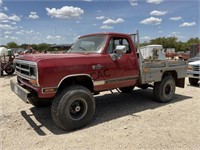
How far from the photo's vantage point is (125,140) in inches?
164

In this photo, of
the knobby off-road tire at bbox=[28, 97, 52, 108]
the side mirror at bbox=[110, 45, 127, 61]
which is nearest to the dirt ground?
the knobby off-road tire at bbox=[28, 97, 52, 108]

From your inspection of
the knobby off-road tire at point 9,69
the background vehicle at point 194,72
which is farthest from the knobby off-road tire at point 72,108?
the knobby off-road tire at point 9,69

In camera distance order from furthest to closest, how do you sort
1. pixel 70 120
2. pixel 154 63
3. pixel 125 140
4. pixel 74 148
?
pixel 154 63 → pixel 70 120 → pixel 125 140 → pixel 74 148

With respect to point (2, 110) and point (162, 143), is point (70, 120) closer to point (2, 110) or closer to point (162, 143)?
point (162, 143)

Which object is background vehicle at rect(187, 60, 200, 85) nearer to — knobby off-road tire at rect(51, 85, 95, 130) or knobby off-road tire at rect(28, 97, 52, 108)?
knobby off-road tire at rect(51, 85, 95, 130)

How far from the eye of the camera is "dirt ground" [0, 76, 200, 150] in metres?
4.04

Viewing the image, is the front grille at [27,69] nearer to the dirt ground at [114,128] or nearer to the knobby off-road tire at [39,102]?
the knobby off-road tire at [39,102]

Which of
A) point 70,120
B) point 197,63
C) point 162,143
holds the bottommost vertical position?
point 162,143

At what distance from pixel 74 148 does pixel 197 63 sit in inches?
318

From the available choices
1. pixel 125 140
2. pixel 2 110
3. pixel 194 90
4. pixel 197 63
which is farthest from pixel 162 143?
pixel 197 63

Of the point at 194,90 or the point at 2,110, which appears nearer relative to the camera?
the point at 2,110

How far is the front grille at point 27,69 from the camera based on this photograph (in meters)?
4.36

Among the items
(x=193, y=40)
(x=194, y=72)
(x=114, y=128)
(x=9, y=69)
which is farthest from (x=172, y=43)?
(x=114, y=128)

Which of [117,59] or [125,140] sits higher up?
[117,59]
